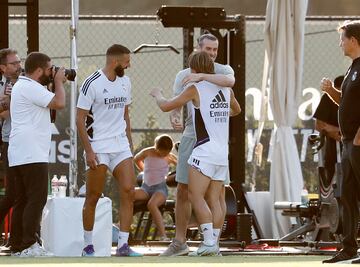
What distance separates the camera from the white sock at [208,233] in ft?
Result: 37.6

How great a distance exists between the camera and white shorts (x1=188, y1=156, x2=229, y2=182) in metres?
11.5

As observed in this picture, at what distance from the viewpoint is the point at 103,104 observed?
38.7 ft

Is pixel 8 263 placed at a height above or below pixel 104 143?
below

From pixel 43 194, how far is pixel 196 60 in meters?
1.68

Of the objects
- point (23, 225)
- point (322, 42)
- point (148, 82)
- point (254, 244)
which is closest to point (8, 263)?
point (23, 225)

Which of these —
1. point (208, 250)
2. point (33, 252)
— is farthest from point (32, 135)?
point (208, 250)

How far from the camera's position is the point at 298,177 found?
51.9 ft

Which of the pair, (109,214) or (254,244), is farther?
(254,244)

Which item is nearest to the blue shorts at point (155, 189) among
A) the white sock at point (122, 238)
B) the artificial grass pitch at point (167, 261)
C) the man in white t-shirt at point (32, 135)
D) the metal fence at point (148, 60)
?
the metal fence at point (148, 60)

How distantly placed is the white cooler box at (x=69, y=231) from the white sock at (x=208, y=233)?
1.28 m

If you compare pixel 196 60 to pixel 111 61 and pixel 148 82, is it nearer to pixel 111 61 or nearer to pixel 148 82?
pixel 111 61

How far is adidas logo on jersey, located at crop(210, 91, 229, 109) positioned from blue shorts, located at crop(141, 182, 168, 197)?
4.78 m

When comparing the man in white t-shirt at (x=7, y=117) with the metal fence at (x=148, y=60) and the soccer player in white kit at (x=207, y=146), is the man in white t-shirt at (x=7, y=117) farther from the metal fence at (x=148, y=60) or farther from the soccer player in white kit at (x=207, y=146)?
the metal fence at (x=148, y=60)

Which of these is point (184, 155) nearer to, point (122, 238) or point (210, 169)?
point (210, 169)
